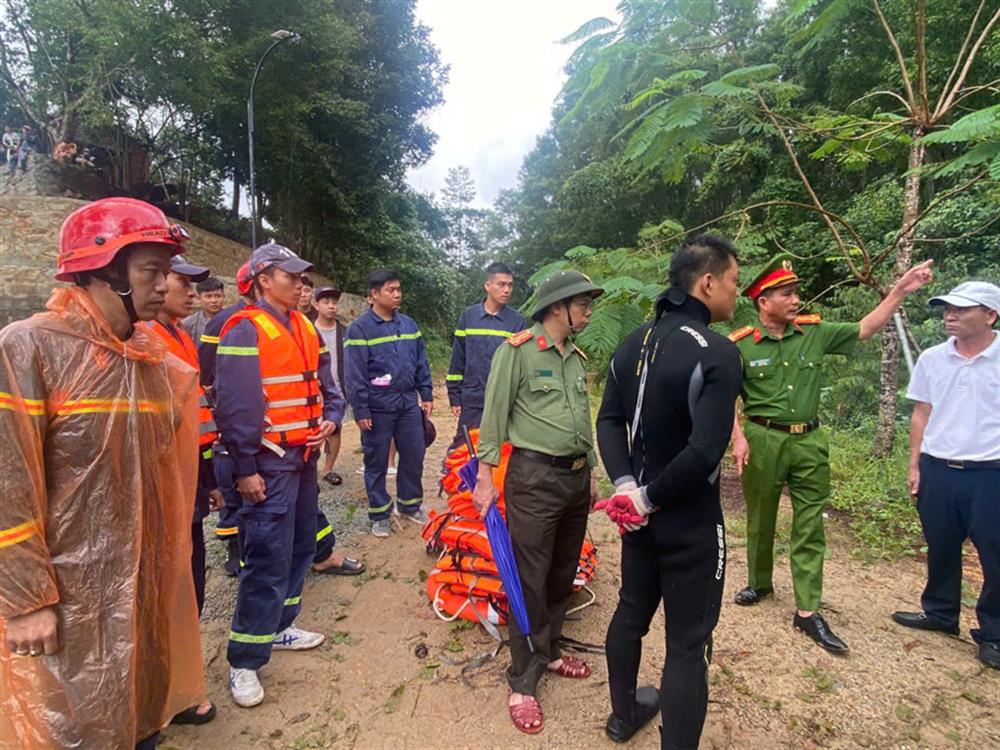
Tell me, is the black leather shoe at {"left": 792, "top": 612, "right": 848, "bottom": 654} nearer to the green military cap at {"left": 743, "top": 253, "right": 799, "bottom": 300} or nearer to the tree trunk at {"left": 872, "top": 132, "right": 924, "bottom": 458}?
the green military cap at {"left": 743, "top": 253, "right": 799, "bottom": 300}

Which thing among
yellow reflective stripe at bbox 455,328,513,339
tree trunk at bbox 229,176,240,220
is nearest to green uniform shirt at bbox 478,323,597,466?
yellow reflective stripe at bbox 455,328,513,339

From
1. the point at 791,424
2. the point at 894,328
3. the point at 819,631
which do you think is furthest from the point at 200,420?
the point at 894,328

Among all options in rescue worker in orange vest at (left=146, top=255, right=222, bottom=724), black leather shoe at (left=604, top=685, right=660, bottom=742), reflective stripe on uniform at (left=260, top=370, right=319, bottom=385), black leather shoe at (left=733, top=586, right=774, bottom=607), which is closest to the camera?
black leather shoe at (left=604, top=685, right=660, bottom=742)

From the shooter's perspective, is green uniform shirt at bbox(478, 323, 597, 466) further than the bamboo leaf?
No

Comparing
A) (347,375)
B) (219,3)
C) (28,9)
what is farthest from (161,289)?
(28,9)

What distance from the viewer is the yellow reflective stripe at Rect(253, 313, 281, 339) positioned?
268 centimetres

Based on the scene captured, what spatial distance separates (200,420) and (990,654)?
15.0 ft

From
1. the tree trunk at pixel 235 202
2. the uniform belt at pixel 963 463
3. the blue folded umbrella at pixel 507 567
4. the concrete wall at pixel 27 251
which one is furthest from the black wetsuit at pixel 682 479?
the tree trunk at pixel 235 202

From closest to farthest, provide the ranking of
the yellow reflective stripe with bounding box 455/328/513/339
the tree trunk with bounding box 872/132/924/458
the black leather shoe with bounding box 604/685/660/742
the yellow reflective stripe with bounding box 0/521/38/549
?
the yellow reflective stripe with bounding box 0/521/38/549 → the black leather shoe with bounding box 604/685/660/742 → the tree trunk with bounding box 872/132/924/458 → the yellow reflective stripe with bounding box 455/328/513/339

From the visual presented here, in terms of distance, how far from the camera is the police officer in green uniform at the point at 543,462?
2.60 metres

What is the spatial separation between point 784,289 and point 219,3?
1730cm

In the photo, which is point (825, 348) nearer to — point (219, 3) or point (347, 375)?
point (347, 375)

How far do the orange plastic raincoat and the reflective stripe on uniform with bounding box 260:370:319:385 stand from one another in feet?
2.66

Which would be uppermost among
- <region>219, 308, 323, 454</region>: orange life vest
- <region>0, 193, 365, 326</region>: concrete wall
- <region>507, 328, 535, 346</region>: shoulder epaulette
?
<region>0, 193, 365, 326</region>: concrete wall
